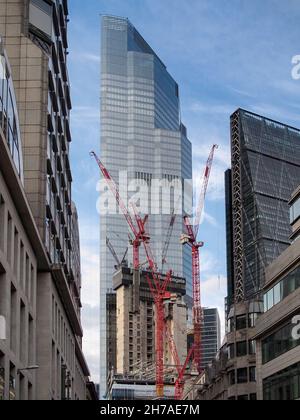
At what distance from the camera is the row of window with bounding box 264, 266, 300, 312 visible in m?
78.4

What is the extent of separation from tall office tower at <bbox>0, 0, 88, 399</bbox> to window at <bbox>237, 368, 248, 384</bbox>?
26.4 metres

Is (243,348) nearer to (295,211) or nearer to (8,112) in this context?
(295,211)

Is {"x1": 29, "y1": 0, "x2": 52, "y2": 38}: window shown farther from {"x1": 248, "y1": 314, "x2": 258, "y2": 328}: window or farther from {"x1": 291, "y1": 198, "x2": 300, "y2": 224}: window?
{"x1": 248, "y1": 314, "x2": 258, "y2": 328}: window

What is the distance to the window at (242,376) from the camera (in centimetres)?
12006

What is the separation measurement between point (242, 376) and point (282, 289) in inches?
1600

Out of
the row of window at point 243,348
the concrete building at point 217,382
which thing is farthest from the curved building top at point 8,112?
the concrete building at point 217,382

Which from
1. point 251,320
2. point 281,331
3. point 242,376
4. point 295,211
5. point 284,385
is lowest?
point 284,385

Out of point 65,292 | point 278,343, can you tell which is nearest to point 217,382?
point 65,292

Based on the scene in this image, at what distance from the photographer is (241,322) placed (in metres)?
122

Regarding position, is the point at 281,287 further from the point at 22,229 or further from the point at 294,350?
the point at 22,229

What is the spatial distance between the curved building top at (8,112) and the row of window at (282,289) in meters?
23.9

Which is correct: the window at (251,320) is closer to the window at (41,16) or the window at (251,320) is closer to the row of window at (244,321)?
the row of window at (244,321)

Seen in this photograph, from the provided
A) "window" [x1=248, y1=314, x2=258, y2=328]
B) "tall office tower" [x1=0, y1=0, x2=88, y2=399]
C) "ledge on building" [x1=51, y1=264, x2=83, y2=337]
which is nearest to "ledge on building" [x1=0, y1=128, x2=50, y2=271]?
"tall office tower" [x1=0, y1=0, x2=88, y2=399]
